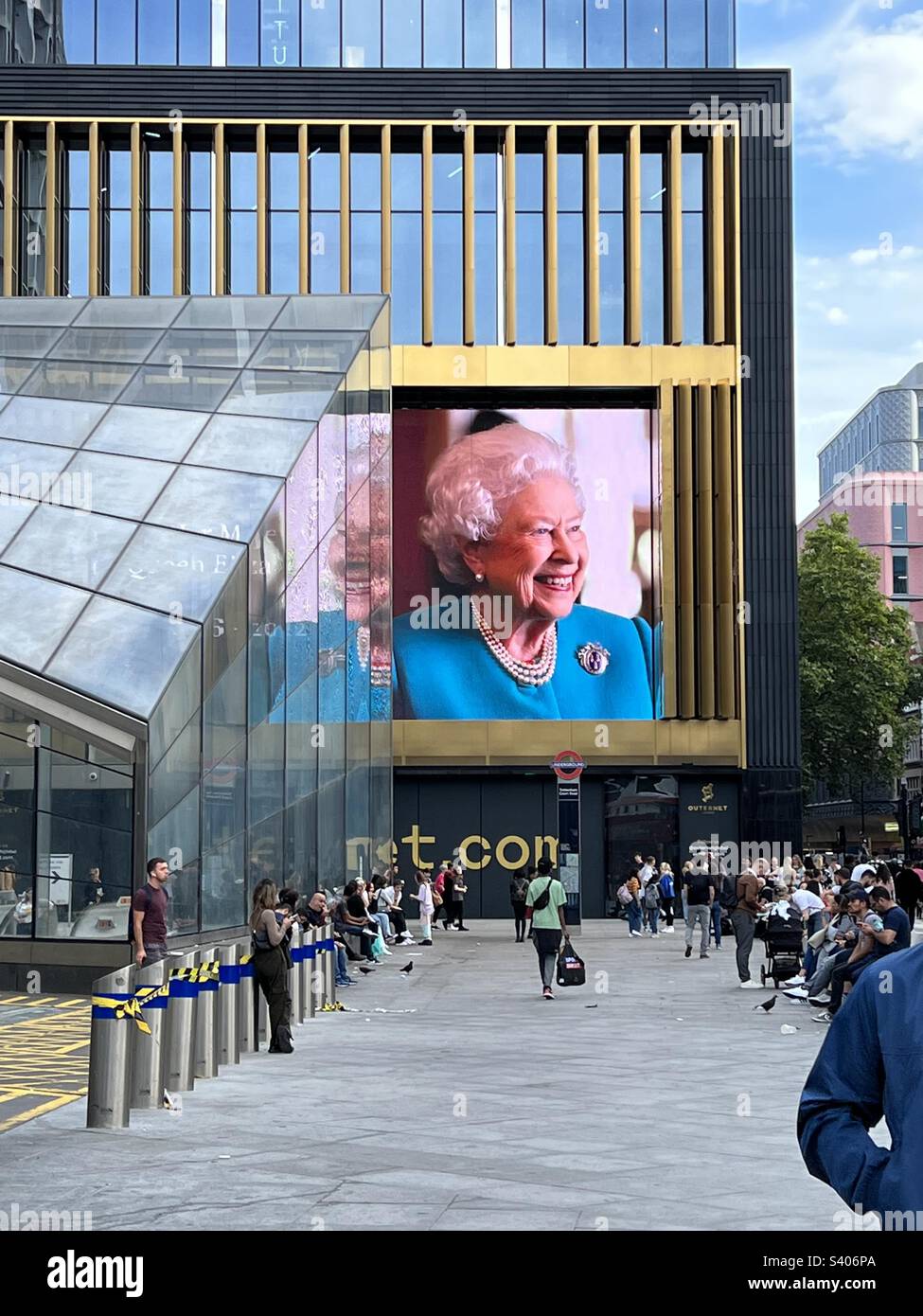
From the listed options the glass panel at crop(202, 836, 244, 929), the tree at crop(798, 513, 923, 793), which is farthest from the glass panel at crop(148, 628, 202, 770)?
the tree at crop(798, 513, 923, 793)

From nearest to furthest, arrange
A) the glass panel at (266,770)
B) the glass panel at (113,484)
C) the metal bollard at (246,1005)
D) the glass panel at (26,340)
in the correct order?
the metal bollard at (246,1005)
the glass panel at (266,770)
the glass panel at (113,484)
the glass panel at (26,340)

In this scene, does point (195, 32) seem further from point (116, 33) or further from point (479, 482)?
point (479, 482)

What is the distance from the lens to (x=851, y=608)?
7438 centimetres

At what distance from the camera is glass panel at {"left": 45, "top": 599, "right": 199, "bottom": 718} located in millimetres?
20234

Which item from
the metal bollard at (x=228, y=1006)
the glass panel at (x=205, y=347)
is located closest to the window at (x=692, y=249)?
the glass panel at (x=205, y=347)

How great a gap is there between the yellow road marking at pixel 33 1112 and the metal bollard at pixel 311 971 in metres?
6.97

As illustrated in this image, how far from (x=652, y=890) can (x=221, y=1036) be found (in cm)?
2521

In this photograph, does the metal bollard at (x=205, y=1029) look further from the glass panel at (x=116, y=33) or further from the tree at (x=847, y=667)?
the tree at (x=847, y=667)

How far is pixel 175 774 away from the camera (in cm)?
2083

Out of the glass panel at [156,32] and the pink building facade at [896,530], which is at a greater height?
the glass panel at [156,32]

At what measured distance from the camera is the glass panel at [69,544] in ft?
75.0

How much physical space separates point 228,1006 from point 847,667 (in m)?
60.9

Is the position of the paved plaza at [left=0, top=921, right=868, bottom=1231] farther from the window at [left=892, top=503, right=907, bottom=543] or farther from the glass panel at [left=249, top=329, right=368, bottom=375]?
the window at [left=892, top=503, right=907, bottom=543]
